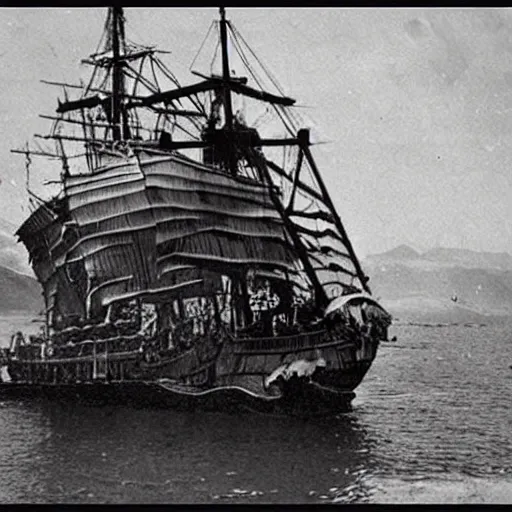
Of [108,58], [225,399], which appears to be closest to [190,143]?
[108,58]

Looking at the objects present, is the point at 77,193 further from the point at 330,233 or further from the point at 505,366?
the point at 505,366

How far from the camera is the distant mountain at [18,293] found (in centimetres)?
1494

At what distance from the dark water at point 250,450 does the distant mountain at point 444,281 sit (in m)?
1.61

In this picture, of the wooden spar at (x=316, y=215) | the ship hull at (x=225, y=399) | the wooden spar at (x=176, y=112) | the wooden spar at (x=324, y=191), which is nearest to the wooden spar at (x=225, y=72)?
the wooden spar at (x=176, y=112)

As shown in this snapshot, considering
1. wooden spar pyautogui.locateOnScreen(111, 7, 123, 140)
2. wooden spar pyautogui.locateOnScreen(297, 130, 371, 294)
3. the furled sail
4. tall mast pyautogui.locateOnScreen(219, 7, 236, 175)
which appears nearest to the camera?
tall mast pyautogui.locateOnScreen(219, 7, 236, 175)

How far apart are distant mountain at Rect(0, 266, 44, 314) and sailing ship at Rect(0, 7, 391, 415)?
611 millimetres

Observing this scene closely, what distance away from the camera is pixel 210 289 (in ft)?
56.0

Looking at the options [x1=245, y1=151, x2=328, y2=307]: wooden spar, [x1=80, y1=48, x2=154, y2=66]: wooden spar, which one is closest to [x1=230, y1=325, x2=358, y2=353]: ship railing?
[x1=245, y1=151, x2=328, y2=307]: wooden spar

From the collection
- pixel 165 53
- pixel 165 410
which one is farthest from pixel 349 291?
pixel 165 53

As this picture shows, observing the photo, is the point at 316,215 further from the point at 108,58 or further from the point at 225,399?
the point at 108,58

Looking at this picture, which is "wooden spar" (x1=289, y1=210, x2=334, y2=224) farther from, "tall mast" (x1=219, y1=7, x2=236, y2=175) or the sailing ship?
"tall mast" (x1=219, y1=7, x2=236, y2=175)

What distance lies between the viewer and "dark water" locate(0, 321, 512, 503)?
1023 centimetres

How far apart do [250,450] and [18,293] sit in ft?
20.8

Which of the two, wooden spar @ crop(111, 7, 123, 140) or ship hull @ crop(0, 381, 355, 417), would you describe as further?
wooden spar @ crop(111, 7, 123, 140)
